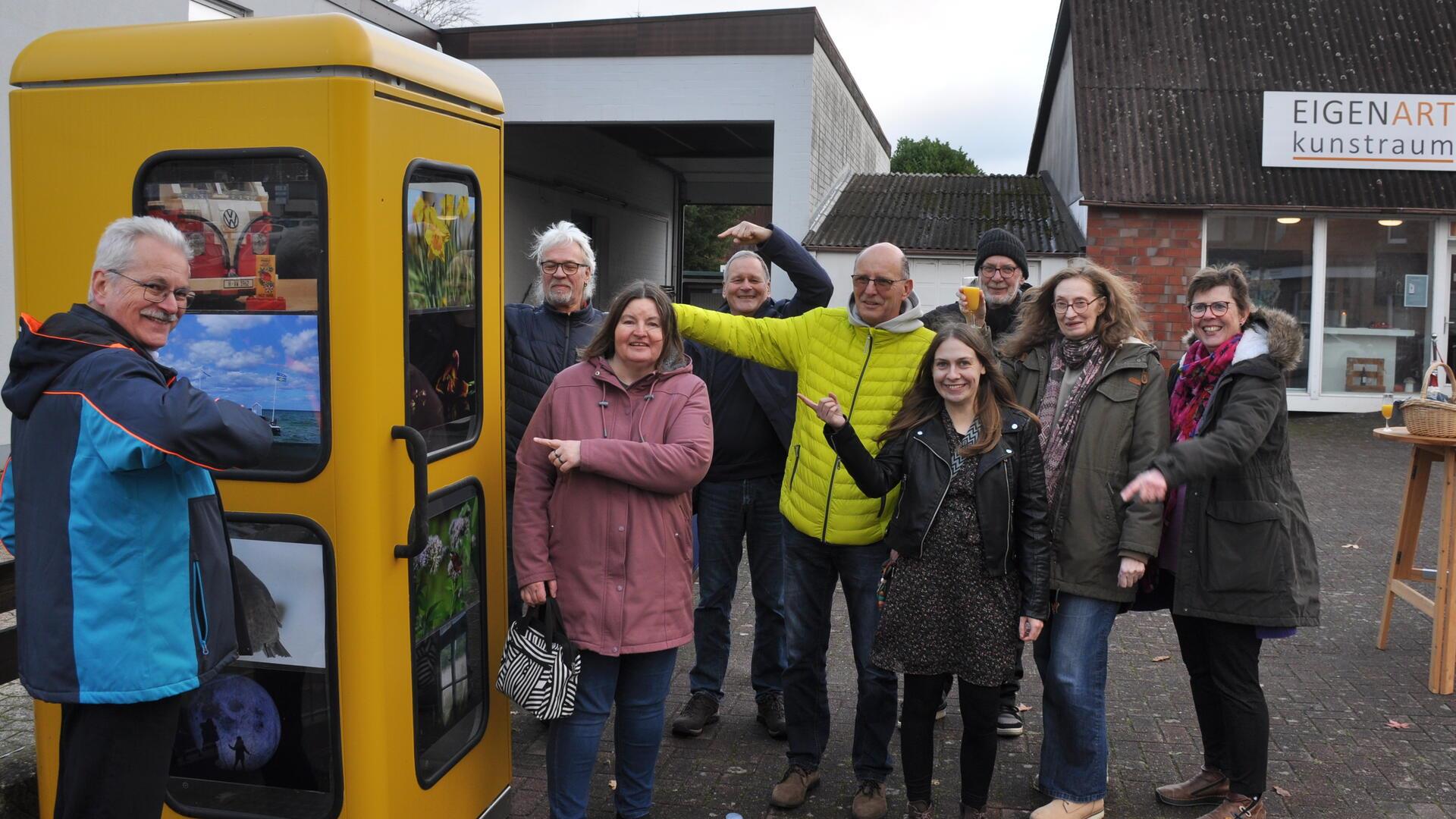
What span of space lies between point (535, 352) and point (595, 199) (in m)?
17.1

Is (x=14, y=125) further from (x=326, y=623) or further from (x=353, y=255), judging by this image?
Result: (x=326, y=623)

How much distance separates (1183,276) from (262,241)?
13.7 metres

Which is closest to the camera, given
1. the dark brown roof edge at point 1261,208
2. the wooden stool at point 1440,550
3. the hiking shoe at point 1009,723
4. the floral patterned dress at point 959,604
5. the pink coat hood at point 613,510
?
the pink coat hood at point 613,510

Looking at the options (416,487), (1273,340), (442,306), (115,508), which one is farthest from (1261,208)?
(115,508)

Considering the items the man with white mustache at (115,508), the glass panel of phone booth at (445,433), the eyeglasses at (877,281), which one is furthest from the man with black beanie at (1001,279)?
the man with white mustache at (115,508)

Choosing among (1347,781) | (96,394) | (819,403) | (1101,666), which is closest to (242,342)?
(96,394)

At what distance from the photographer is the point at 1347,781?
14.3 feet

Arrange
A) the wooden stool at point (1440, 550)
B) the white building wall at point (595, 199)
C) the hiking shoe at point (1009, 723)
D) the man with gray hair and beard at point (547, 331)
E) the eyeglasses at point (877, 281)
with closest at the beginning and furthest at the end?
the eyeglasses at point (877, 281), the man with gray hair and beard at point (547, 331), the hiking shoe at point (1009, 723), the wooden stool at point (1440, 550), the white building wall at point (595, 199)

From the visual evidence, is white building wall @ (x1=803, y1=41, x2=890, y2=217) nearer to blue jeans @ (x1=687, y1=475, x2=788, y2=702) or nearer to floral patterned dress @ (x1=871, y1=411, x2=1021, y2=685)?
blue jeans @ (x1=687, y1=475, x2=788, y2=702)

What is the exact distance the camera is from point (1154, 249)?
1487 centimetres

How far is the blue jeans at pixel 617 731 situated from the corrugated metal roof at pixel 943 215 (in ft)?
40.0

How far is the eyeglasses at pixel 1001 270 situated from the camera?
5.12 metres

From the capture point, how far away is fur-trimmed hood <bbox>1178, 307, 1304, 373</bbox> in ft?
12.3

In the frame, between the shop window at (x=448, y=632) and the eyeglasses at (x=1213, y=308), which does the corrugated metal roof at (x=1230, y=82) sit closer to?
the eyeglasses at (x=1213, y=308)
